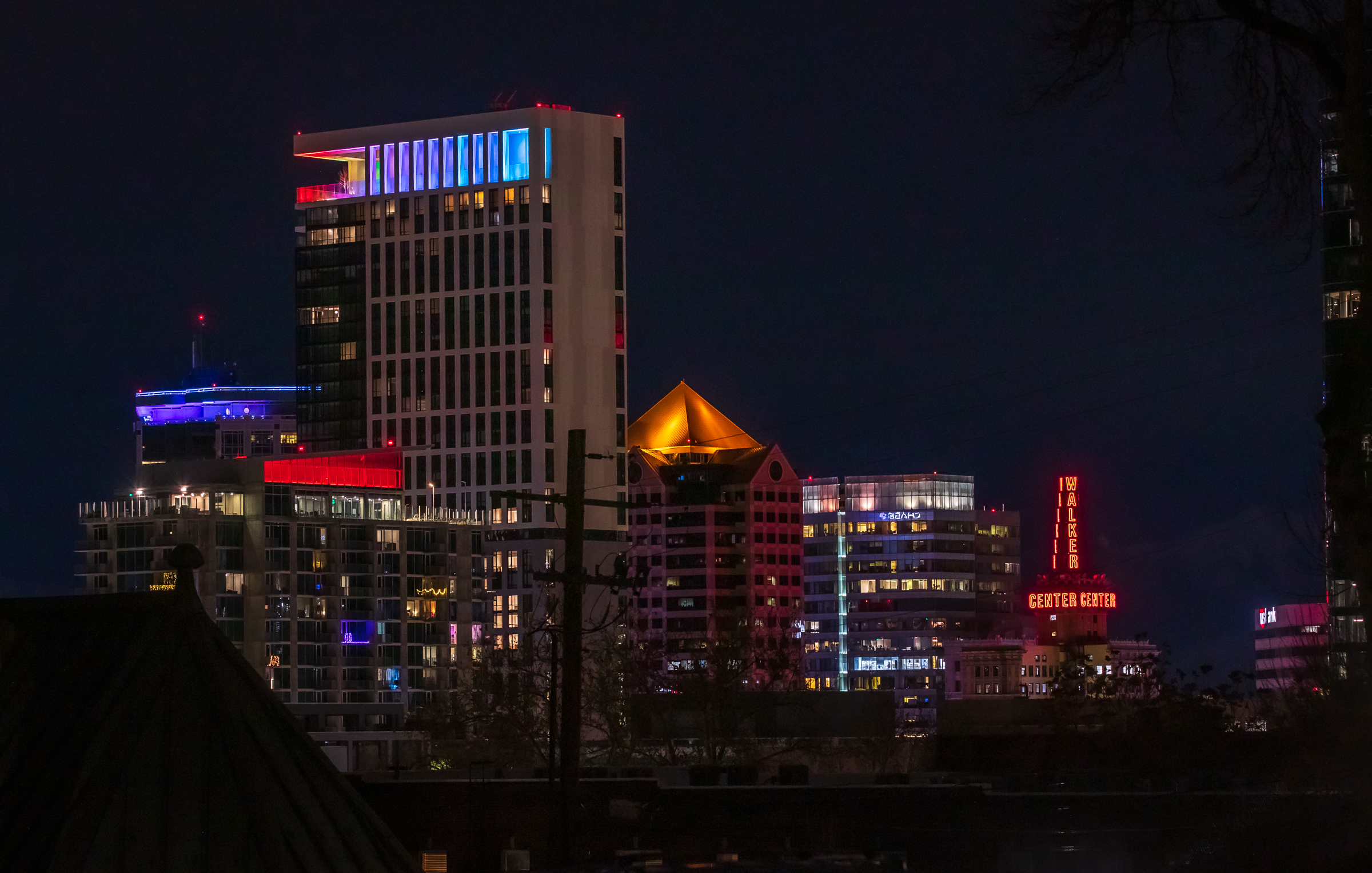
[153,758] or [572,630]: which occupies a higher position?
[572,630]

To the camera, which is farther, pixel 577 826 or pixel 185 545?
pixel 577 826

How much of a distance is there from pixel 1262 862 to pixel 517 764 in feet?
A: 321

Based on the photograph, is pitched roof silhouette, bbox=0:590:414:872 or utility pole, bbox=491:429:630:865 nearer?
pitched roof silhouette, bbox=0:590:414:872

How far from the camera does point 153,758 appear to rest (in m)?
20.5

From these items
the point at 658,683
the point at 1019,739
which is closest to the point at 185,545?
the point at 1019,739

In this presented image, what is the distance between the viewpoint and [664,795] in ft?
191

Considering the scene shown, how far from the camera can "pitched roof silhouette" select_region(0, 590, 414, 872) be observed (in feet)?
65.6

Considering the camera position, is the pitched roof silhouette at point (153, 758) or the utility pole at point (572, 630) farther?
the utility pole at point (572, 630)

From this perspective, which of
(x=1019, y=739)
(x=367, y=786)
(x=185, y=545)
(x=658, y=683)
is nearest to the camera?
(x=185, y=545)

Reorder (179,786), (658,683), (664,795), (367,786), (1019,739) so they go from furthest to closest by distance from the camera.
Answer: (658,683), (1019,739), (367,786), (664,795), (179,786)

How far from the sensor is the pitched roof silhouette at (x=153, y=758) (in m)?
20.0

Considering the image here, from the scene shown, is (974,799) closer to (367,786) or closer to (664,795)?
(664,795)

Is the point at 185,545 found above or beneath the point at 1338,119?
beneath

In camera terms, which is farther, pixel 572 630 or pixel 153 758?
pixel 572 630
